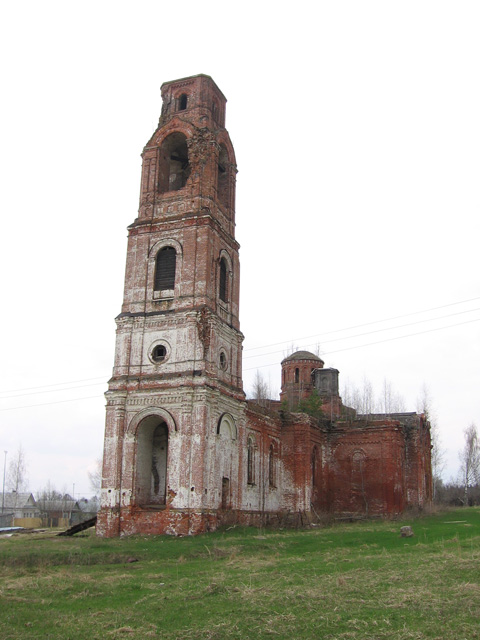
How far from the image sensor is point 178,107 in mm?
32906

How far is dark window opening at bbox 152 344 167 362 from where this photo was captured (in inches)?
1089

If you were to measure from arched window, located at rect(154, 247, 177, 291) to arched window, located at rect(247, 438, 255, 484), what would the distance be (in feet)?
28.2

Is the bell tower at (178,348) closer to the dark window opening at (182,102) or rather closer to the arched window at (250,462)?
the dark window opening at (182,102)

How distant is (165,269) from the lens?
2922 centimetres

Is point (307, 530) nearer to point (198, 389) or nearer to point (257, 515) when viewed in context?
point (257, 515)

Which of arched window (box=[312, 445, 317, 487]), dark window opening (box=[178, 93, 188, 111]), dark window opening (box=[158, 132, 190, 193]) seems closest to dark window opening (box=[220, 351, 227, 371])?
dark window opening (box=[158, 132, 190, 193])

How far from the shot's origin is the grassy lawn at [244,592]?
9.55 metres

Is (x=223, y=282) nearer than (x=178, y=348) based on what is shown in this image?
No

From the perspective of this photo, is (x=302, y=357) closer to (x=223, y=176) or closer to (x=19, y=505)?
(x=223, y=176)

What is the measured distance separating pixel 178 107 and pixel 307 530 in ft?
72.8

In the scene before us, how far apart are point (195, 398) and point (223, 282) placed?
23.1 feet

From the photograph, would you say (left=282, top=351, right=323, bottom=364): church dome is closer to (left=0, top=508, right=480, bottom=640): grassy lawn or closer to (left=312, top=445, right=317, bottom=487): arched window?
(left=312, top=445, right=317, bottom=487): arched window

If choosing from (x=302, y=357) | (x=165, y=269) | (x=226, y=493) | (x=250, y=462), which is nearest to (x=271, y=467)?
(x=250, y=462)

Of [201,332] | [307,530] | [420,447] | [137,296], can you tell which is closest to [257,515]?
[307,530]
